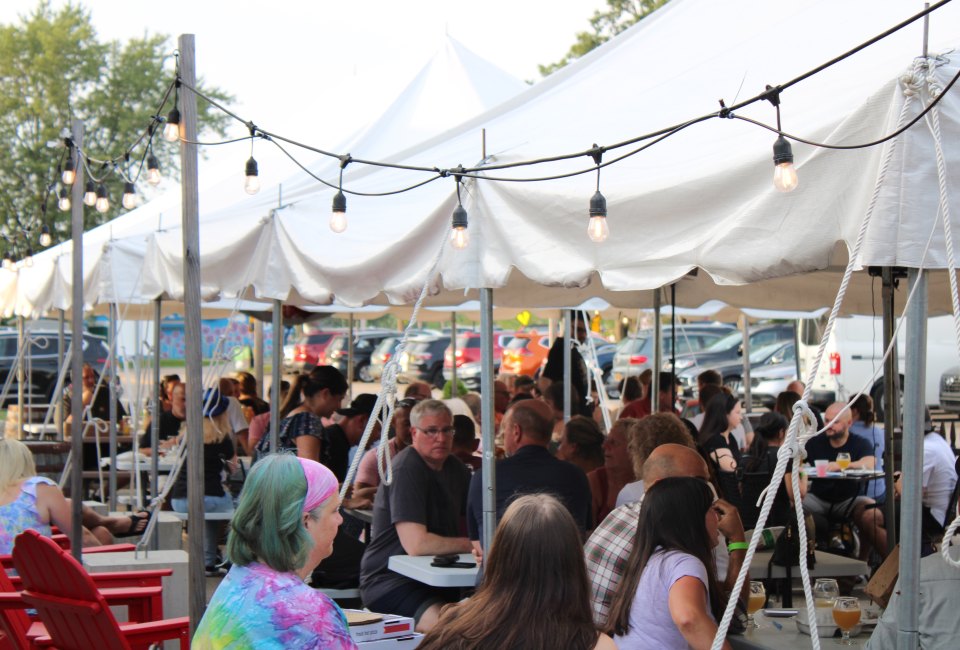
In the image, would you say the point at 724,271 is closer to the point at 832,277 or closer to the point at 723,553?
the point at 723,553

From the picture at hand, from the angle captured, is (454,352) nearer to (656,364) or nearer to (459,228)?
(656,364)

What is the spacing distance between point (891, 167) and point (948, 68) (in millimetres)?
301

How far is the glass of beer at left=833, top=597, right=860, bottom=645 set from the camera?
12.6 ft

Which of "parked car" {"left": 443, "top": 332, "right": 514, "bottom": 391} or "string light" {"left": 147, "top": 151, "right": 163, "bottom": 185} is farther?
"parked car" {"left": 443, "top": 332, "right": 514, "bottom": 391}

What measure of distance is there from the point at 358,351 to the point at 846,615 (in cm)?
2853

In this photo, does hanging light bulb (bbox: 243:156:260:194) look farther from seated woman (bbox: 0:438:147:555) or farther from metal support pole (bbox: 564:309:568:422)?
metal support pole (bbox: 564:309:568:422)

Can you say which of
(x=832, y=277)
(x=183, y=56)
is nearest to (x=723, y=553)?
(x=183, y=56)

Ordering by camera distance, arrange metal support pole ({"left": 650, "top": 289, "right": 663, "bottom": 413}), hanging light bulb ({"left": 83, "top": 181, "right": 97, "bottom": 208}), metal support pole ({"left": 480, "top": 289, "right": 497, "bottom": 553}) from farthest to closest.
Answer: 1. metal support pole ({"left": 650, "top": 289, "right": 663, "bottom": 413})
2. hanging light bulb ({"left": 83, "top": 181, "right": 97, "bottom": 208})
3. metal support pole ({"left": 480, "top": 289, "right": 497, "bottom": 553})

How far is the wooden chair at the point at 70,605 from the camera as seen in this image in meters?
4.21

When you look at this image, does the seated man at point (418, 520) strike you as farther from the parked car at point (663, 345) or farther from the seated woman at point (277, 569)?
the parked car at point (663, 345)

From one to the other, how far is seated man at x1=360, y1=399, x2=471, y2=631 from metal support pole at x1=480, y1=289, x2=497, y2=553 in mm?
473

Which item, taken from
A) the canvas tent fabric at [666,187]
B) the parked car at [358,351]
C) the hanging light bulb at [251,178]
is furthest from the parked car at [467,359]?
the hanging light bulb at [251,178]

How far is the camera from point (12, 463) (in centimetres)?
592

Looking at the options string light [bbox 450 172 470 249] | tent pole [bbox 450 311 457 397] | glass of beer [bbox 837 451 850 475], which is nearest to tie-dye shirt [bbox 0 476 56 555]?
string light [bbox 450 172 470 249]
